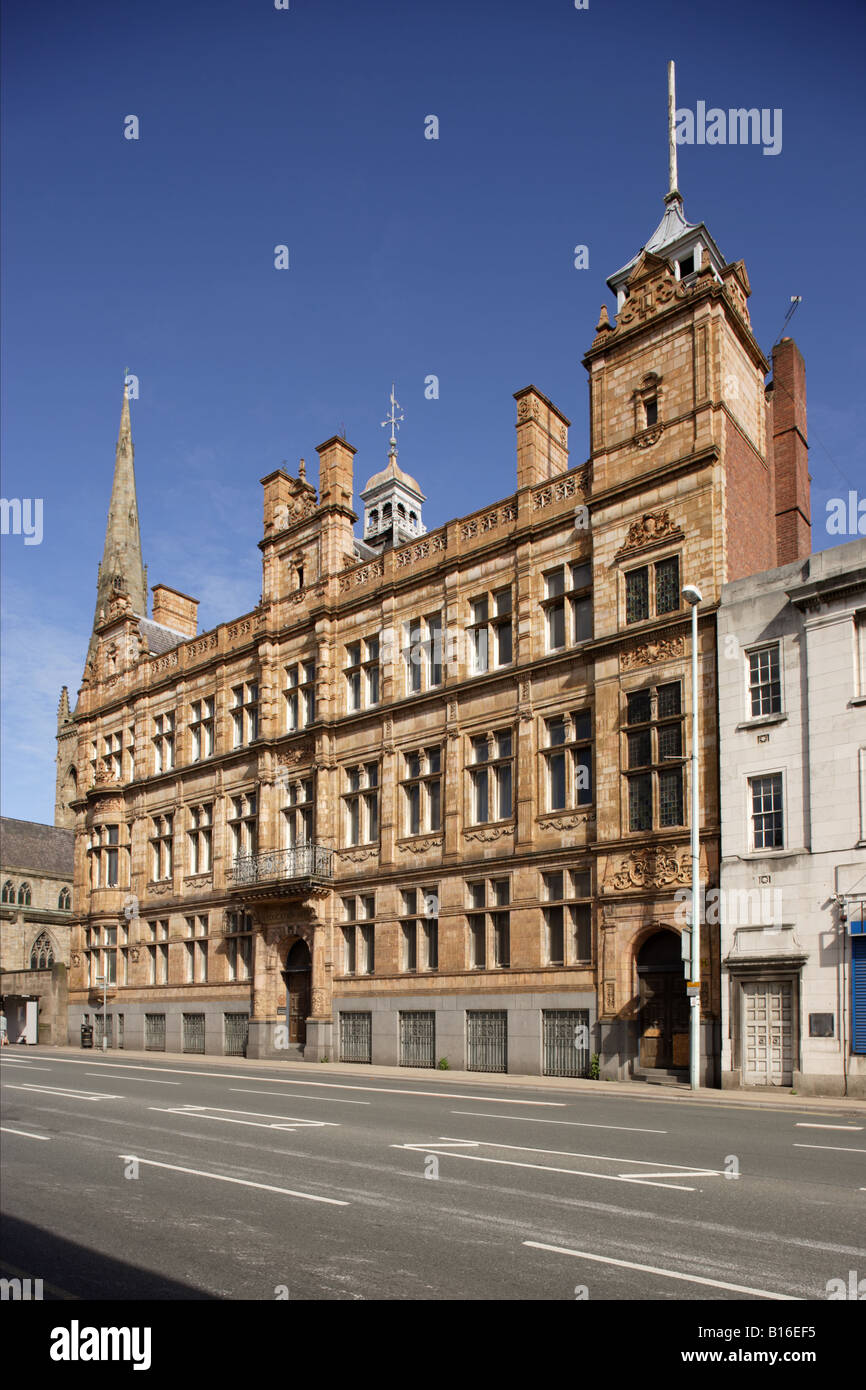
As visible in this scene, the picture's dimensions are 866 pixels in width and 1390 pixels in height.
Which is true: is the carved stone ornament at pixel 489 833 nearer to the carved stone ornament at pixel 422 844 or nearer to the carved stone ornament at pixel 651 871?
the carved stone ornament at pixel 422 844

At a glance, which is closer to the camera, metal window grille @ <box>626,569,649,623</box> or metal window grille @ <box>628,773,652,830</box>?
metal window grille @ <box>628,773,652,830</box>

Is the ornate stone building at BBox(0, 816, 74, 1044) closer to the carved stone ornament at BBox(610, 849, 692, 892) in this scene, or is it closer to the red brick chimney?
the carved stone ornament at BBox(610, 849, 692, 892)

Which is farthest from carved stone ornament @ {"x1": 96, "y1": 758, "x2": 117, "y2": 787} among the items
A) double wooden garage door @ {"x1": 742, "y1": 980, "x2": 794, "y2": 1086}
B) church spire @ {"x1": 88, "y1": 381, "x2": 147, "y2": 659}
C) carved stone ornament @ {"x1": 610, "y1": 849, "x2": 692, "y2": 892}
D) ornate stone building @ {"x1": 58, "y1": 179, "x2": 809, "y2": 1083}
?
church spire @ {"x1": 88, "y1": 381, "x2": 147, "y2": 659}

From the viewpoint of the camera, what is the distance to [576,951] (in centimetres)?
3025

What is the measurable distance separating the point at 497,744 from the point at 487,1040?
889 centimetres

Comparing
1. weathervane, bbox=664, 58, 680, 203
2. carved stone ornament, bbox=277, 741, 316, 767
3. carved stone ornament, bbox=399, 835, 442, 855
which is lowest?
carved stone ornament, bbox=399, 835, 442, 855

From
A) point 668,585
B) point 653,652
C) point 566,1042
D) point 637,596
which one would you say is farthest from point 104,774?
point 668,585

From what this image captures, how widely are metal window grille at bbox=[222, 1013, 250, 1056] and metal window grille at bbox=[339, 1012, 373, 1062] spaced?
6.40 metres

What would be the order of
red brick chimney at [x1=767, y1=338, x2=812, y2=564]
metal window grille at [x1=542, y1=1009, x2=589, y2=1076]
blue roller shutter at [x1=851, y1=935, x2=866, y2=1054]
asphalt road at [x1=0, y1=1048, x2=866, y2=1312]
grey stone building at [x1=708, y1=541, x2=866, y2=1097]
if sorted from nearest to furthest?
asphalt road at [x1=0, y1=1048, x2=866, y2=1312] < blue roller shutter at [x1=851, y1=935, x2=866, y2=1054] < grey stone building at [x1=708, y1=541, x2=866, y2=1097] < metal window grille at [x1=542, y1=1009, x2=589, y2=1076] < red brick chimney at [x1=767, y1=338, x2=812, y2=564]

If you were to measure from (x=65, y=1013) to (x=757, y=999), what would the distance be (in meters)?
47.1

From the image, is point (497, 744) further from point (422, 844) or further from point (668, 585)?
point (668, 585)

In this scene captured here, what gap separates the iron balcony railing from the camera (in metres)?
39.1

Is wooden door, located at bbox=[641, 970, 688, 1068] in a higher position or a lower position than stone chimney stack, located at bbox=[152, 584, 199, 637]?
lower
